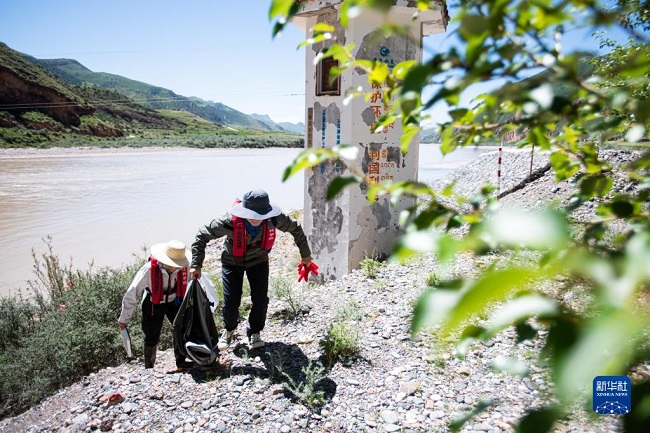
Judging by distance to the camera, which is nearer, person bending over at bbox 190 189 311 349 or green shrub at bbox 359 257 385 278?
person bending over at bbox 190 189 311 349

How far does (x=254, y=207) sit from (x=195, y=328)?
131cm

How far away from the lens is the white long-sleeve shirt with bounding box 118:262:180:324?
4168 millimetres

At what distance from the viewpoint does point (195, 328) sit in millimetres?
4086

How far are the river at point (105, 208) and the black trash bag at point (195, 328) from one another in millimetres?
1743

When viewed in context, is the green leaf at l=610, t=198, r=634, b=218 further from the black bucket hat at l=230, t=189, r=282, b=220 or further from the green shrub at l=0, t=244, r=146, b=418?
the green shrub at l=0, t=244, r=146, b=418

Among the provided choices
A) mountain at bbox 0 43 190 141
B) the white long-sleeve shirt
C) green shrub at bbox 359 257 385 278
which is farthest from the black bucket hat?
mountain at bbox 0 43 190 141

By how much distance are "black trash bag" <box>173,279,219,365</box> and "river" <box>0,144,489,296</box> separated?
1.74 metres

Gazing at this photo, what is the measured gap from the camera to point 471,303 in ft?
1.55

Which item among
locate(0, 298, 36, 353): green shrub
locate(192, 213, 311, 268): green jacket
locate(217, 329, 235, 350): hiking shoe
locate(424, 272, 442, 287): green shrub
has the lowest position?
locate(0, 298, 36, 353): green shrub

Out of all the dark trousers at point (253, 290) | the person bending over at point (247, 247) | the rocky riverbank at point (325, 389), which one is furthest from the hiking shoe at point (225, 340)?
the dark trousers at point (253, 290)

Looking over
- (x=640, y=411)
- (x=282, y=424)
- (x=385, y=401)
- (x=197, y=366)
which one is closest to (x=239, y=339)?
(x=197, y=366)

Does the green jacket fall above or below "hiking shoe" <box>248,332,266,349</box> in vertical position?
above

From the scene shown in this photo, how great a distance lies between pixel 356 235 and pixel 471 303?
5.53 meters

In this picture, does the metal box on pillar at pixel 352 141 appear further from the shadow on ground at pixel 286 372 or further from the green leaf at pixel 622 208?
the green leaf at pixel 622 208
